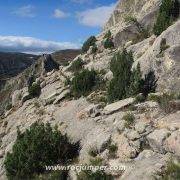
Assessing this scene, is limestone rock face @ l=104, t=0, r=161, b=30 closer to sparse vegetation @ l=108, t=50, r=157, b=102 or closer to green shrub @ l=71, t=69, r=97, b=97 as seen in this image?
green shrub @ l=71, t=69, r=97, b=97

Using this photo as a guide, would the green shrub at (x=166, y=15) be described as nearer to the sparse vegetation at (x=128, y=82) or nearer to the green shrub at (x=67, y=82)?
the sparse vegetation at (x=128, y=82)

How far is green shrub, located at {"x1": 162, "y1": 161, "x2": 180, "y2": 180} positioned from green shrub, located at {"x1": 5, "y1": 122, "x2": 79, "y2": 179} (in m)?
6.45

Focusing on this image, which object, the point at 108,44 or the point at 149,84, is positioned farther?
the point at 108,44

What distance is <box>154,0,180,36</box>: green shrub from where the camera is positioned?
29250 mm

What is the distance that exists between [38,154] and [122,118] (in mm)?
4742

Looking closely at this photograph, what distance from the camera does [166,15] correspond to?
2988cm

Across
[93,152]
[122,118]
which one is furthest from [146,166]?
[122,118]

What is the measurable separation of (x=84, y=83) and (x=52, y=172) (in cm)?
1194

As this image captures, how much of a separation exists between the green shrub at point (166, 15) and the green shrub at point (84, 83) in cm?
586

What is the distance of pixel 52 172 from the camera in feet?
63.5

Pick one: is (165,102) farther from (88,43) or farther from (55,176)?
(88,43)

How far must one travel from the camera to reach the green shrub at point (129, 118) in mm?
20153

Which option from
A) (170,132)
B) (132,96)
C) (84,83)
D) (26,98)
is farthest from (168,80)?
(26,98)

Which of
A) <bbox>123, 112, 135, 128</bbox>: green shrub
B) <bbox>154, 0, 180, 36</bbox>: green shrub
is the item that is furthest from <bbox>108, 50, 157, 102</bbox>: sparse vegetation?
<bbox>154, 0, 180, 36</bbox>: green shrub
